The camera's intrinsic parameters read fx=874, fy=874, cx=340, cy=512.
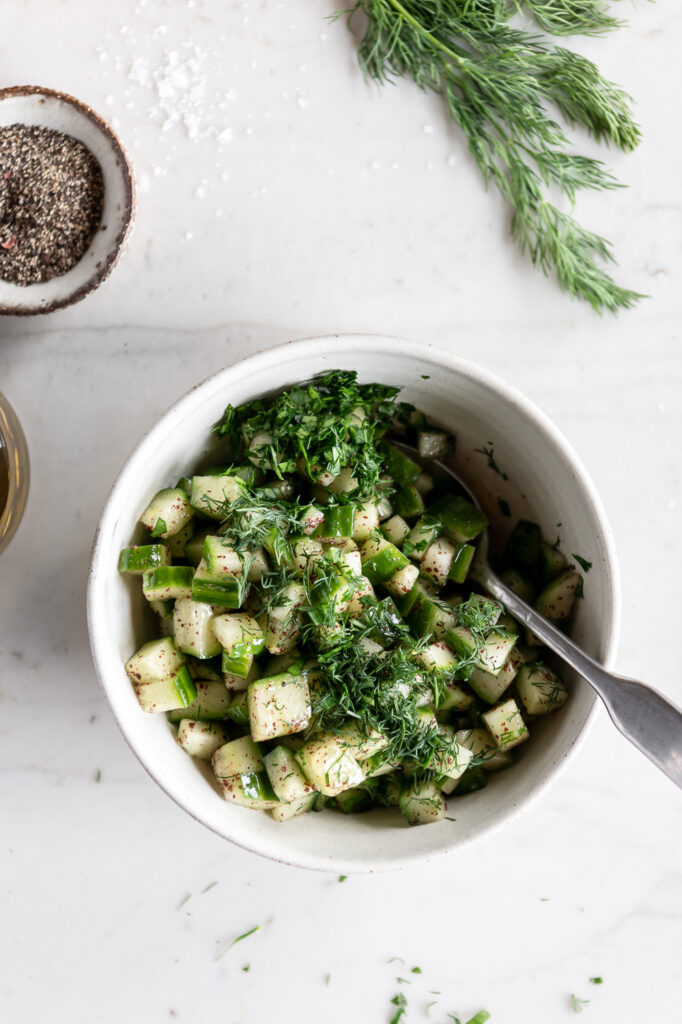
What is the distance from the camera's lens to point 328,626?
1235 millimetres

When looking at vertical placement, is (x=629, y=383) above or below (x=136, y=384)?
above

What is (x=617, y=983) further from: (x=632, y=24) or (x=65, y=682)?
(x=632, y=24)

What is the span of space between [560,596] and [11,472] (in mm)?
964

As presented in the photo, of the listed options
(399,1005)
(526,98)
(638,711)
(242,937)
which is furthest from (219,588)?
(526,98)

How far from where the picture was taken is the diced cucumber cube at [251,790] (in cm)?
129

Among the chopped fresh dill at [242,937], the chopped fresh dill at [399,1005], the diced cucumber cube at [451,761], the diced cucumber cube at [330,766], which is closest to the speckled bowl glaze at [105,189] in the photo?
the diced cucumber cube at [330,766]

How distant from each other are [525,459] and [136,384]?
0.71 meters

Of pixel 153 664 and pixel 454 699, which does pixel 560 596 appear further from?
pixel 153 664

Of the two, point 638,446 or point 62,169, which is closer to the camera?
point 62,169

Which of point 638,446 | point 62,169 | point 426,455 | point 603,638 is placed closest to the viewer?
point 603,638

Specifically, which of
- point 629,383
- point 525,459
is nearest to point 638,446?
point 629,383

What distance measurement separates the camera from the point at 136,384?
5.20 feet

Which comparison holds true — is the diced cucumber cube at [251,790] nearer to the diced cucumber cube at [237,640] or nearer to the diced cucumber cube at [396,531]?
the diced cucumber cube at [237,640]

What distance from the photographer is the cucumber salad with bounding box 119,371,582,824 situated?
125 centimetres
